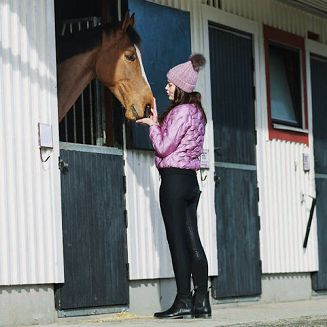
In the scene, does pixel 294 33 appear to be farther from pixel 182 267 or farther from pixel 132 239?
pixel 182 267

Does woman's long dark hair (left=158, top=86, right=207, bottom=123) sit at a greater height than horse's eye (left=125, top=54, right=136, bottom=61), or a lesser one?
lesser

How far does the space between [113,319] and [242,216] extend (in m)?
3.31

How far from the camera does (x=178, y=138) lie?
9.52 metres

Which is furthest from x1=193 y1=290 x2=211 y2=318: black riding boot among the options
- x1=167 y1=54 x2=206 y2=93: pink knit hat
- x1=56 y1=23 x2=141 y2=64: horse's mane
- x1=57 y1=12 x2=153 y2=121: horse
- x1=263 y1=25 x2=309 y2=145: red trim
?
x1=263 y1=25 x2=309 y2=145: red trim

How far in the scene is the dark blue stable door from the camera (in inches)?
501

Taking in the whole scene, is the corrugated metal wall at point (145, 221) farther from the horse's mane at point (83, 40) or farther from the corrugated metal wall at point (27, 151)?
the corrugated metal wall at point (27, 151)

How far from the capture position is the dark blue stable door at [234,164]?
1273cm

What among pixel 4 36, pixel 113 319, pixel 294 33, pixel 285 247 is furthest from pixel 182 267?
pixel 294 33

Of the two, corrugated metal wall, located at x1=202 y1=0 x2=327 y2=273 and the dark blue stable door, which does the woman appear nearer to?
the dark blue stable door

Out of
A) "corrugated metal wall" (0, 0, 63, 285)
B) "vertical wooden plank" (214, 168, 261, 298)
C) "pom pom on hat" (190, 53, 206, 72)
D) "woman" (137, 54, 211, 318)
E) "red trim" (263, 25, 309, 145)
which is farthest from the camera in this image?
"red trim" (263, 25, 309, 145)

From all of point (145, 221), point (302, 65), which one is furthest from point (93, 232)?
point (302, 65)

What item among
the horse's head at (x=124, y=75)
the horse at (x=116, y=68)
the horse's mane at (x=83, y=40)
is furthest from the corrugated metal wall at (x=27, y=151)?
the horse's head at (x=124, y=75)

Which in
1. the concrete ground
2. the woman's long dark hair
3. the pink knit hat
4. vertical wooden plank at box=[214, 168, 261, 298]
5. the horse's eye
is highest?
the horse's eye

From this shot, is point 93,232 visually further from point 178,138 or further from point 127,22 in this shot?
point 127,22
